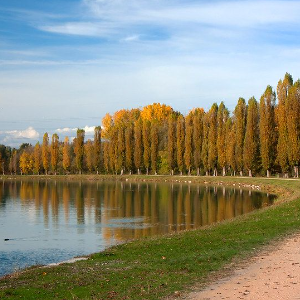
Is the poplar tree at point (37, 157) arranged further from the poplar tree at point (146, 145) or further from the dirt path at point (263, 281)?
the dirt path at point (263, 281)

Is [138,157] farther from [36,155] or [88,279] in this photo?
[88,279]

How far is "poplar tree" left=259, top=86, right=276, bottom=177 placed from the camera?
58438mm

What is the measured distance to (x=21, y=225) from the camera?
26.8 m

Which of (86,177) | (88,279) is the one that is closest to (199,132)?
(86,177)

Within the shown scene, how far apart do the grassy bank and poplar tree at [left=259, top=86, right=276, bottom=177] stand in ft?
129

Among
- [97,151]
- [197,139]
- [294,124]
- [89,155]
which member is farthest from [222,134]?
[89,155]

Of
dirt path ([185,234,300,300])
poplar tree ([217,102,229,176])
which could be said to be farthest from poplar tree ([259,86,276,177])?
dirt path ([185,234,300,300])

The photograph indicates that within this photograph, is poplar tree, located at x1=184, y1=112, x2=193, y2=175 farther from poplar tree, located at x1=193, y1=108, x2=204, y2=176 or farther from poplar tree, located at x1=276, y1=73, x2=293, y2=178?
poplar tree, located at x1=276, y1=73, x2=293, y2=178

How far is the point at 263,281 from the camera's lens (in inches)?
395

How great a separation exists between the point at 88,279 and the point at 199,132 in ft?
212

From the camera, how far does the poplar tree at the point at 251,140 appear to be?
60781mm

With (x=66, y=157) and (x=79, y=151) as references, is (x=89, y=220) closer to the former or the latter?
(x=79, y=151)

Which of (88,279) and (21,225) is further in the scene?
(21,225)

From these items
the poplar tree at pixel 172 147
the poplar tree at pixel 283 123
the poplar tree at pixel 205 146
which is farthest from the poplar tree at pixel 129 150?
the poplar tree at pixel 283 123
